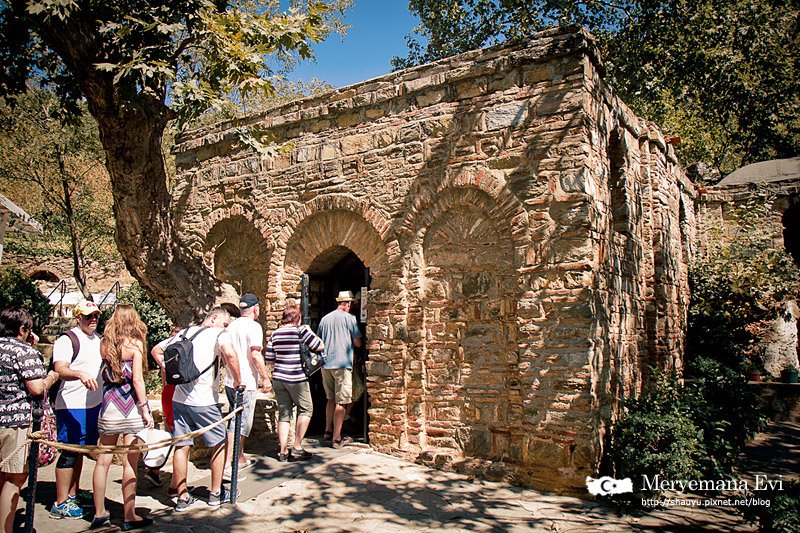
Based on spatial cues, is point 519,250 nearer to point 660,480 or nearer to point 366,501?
point 660,480

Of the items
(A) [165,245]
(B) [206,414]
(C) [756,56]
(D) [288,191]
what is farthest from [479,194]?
(C) [756,56]

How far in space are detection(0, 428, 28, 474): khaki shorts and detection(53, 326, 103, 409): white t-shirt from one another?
636mm

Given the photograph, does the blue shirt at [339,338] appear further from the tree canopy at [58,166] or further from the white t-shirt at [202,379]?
the tree canopy at [58,166]

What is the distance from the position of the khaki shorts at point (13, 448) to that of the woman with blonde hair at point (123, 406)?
1.82ft

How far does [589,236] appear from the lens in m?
5.47

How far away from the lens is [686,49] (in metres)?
13.3

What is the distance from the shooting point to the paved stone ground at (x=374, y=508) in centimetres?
454

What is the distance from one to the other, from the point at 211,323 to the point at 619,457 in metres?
4.25

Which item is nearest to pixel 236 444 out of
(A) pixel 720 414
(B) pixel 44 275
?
(A) pixel 720 414

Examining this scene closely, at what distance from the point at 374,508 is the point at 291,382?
1.72 m

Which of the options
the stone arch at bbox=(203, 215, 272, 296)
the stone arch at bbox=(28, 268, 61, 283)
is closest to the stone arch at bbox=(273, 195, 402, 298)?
the stone arch at bbox=(203, 215, 272, 296)

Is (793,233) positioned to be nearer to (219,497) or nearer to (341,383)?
(341,383)

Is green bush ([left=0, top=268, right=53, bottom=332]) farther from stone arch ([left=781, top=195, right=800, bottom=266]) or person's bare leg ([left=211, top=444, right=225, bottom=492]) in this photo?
stone arch ([left=781, top=195, right=800, bottom=266])

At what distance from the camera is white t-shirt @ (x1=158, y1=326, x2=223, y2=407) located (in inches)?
186
